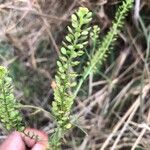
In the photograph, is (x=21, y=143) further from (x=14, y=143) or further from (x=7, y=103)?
(x=7, y=103)

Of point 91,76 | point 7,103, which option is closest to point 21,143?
point 7,103

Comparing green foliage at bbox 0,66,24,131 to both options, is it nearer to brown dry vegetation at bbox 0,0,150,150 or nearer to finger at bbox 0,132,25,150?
finger at bbox 0,132,25,150

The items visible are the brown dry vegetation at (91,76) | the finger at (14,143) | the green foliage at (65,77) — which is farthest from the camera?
the brown dry vegetation at (91,76)

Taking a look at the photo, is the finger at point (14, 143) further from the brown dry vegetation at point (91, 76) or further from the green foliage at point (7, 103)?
the brown dry vegetation at point (91, 76)

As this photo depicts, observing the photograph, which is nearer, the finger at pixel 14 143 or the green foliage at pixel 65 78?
the green foliage at pixel 65 78

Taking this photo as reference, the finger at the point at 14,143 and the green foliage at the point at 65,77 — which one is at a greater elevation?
the green foliage at the point at 65,77

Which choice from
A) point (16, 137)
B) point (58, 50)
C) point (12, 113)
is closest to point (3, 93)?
point (12, 113)

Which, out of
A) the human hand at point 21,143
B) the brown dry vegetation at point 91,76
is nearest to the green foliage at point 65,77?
the human hand at point 21,143
